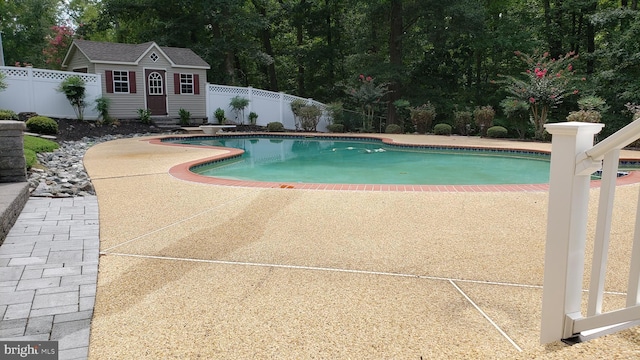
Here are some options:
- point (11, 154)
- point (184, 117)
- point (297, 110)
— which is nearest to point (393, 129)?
point (297, 110)

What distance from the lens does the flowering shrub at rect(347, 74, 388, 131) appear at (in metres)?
18.0

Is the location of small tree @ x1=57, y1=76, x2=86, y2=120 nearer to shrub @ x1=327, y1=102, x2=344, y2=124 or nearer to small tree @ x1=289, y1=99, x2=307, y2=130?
small tree @ x1=289, y1=99, x2=307, y2=130

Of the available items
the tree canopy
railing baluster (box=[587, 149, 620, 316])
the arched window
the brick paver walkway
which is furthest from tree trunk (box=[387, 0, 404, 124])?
railing baluster (box=[587, 149, 620, 316])

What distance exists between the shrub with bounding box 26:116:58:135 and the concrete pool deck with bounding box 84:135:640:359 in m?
10.2

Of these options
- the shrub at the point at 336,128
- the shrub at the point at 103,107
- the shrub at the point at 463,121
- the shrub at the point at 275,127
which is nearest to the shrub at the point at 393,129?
the shrub at the point at 336,128

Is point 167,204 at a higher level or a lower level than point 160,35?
lower

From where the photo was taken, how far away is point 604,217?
1656mm

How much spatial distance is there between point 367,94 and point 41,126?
1143cm

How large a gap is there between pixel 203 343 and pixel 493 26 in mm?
23295

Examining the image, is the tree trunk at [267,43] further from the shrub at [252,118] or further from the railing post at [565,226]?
the railing post at [565,226]

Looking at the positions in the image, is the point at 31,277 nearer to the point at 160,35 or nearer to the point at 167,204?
the point at 167,204

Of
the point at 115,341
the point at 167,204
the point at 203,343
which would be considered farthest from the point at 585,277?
the point at 167,204

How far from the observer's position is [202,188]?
580 cm

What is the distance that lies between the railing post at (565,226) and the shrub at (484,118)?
14.9 meters
